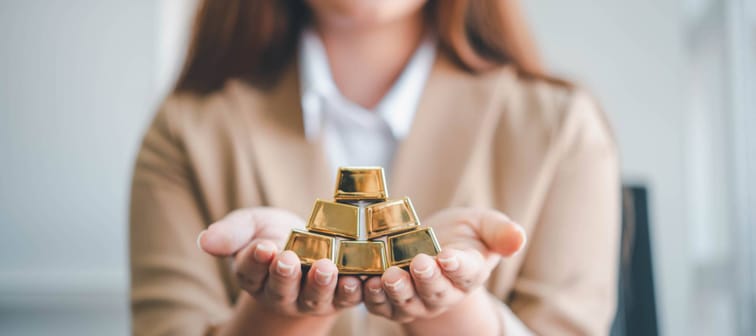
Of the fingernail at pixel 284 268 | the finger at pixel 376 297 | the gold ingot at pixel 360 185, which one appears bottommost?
the finger at pixel 376 297

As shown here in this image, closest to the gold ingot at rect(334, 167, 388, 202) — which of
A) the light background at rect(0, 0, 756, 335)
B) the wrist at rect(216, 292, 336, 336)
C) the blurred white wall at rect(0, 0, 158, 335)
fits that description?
the wrist at rect(216, 292, 336, 336)

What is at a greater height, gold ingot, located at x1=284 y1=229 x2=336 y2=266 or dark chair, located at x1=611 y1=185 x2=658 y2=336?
gold ingot, located at x1=284 y1=229 x2=336 y2=266

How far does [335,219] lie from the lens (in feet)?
1.70

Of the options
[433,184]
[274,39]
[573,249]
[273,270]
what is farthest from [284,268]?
[274,39]

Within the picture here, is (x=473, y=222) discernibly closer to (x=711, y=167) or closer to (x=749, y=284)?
(x=749, y=284)

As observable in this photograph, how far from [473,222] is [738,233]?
1.14m

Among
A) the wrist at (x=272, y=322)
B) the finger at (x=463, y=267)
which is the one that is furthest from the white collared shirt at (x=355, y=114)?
the finger at (x=463, y=267)

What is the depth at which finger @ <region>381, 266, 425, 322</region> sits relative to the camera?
457 millimetres

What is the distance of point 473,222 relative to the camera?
55cm

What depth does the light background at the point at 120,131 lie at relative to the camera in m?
1.67

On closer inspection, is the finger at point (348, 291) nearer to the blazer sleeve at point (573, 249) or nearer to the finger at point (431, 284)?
the finger at point (431, 284)

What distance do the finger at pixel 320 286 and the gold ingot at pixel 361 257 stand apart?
0.02 meters

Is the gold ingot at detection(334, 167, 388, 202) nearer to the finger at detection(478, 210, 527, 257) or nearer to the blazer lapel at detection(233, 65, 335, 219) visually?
the finger at detection(478, 210, 527, 257)

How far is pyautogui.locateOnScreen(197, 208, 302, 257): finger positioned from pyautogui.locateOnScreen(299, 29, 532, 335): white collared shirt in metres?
0.33
